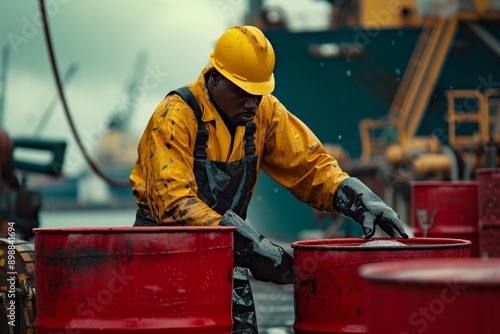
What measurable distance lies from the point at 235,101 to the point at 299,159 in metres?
0.52

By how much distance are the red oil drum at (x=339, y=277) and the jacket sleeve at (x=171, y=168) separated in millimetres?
431

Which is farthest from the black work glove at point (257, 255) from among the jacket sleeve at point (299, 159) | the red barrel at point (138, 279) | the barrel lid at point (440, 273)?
the barrel lid at point (440, 273)

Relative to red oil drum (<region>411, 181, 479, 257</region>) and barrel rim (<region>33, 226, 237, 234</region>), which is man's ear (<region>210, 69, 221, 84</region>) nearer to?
barrel rim (<region>33, 226, 237, 234</region>)

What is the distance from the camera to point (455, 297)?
266 cm

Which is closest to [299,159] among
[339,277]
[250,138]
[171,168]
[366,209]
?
[250,138]

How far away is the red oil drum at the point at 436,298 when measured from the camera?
2582 mm

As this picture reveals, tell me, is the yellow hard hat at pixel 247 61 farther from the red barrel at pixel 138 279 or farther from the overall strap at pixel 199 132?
the red barrel at pixel 138 279

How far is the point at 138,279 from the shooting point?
3.87 m

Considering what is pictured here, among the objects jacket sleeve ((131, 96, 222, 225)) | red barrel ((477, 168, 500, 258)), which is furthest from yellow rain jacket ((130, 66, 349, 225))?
red barrel ((477, 168, 500, 258))

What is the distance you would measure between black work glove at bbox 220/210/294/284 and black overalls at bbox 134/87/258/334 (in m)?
0.50

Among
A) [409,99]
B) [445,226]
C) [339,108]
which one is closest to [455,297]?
[445,226]

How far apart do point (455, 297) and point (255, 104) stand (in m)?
2.38

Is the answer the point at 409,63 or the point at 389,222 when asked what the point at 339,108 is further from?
the point at 389,222

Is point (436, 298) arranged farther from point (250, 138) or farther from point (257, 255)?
point (250, 138)
